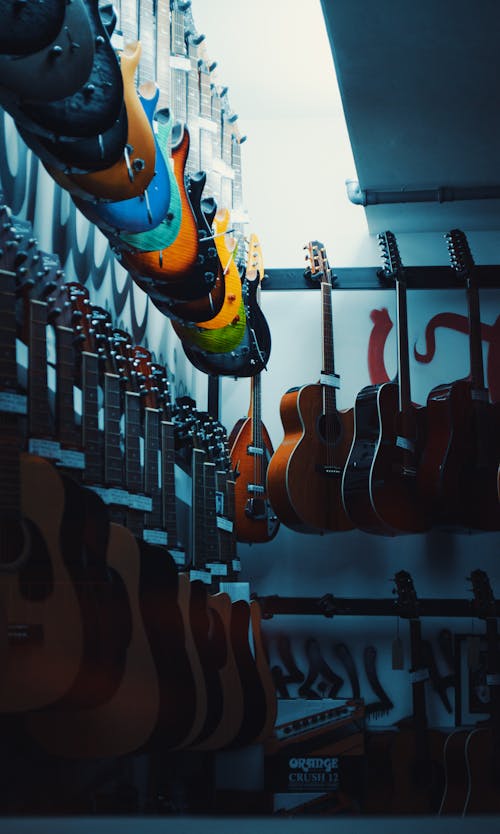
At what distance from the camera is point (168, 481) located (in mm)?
2307

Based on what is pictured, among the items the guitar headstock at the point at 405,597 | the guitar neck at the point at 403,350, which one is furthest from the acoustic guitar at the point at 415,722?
the guitar neck at the point at 403,350

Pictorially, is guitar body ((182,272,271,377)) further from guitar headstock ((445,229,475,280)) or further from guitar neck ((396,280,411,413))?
guitar headstock ((445,229,475,280))

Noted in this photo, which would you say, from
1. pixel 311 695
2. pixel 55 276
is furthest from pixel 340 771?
pixel 55 276

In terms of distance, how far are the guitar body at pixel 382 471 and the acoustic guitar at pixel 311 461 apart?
95mm

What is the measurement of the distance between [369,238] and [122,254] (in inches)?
90.6

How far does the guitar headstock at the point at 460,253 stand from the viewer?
3.98 m

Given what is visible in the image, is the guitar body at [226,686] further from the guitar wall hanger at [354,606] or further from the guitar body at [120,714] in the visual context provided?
the guitar wall hanger at [354,606]

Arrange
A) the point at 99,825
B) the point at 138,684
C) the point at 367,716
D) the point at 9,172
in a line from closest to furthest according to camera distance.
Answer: the point at 99,825
the point at 138,684
the point at 9,172
the point at 367,716

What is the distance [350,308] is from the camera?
163 inches

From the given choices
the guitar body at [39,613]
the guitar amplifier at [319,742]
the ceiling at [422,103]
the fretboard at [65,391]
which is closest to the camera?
the guitar body at [39,613]

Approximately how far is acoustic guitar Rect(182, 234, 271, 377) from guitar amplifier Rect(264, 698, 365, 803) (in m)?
0.94

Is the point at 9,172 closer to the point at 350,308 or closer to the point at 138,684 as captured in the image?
the point at 138,684

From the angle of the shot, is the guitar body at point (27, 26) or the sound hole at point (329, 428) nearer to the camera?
the guitar body at point (27, 26)

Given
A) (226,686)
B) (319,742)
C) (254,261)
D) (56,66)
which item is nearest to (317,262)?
(254,261)
